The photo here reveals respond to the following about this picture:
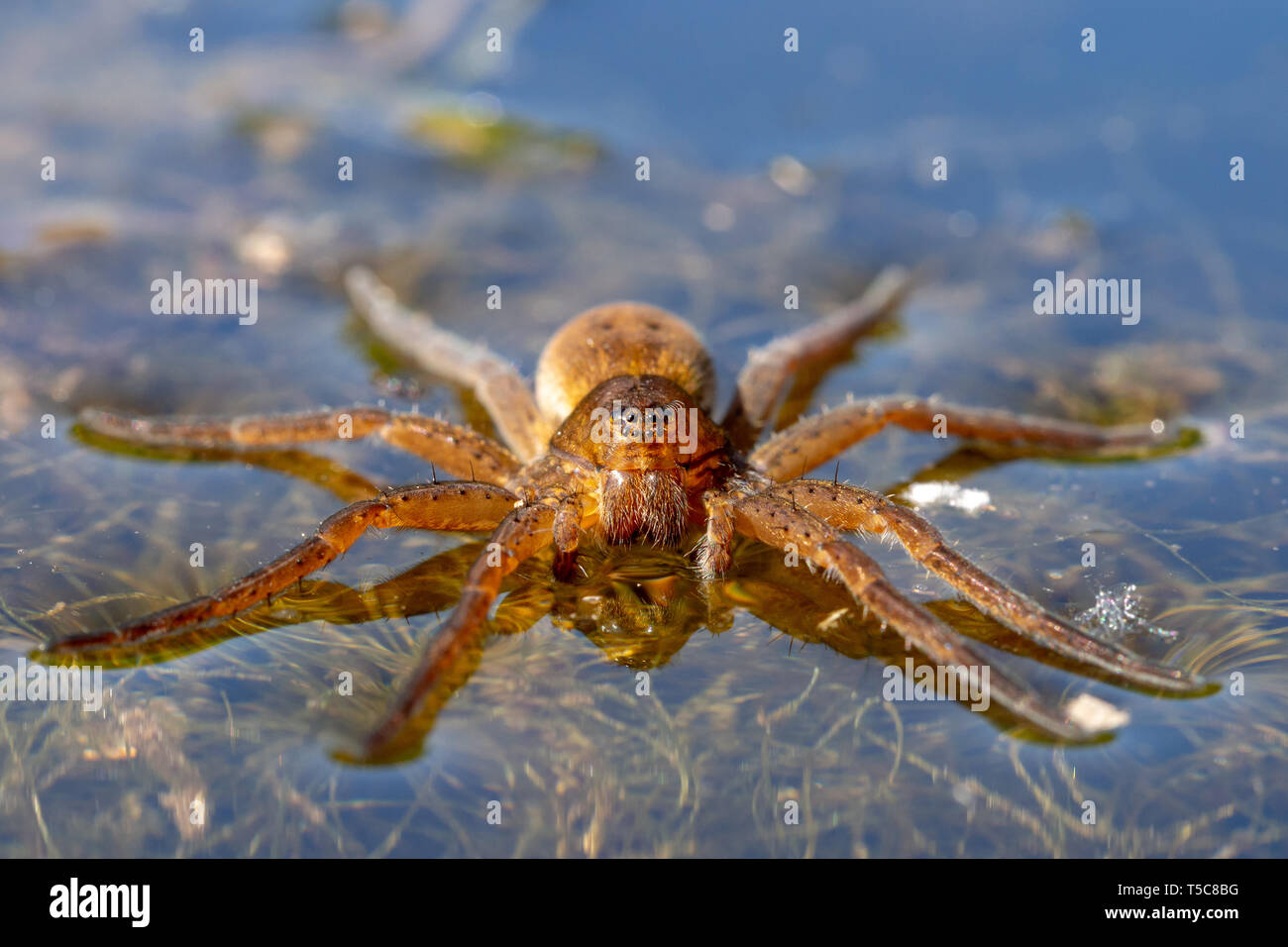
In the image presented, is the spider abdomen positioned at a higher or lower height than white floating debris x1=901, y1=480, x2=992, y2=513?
higher

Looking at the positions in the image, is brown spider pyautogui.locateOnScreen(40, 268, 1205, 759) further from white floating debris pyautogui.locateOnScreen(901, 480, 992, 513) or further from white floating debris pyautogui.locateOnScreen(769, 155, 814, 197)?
white floating debris pyautogui.locateOnScreen(769, 155, 814, 197)

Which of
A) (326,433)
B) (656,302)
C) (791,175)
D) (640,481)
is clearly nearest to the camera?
(640,481)

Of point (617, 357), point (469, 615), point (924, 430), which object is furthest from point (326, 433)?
point (924, 430)

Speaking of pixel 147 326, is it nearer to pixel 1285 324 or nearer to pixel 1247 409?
pixel 1247 409

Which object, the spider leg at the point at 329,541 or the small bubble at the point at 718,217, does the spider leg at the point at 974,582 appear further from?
the small bubble at the point at 718,217

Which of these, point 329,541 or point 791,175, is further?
point 791,175

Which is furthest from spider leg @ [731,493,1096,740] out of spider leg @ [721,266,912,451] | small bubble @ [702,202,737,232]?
small bubble @ [702,202,737,232]

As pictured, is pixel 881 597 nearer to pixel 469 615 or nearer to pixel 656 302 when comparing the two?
pixel 469 615
